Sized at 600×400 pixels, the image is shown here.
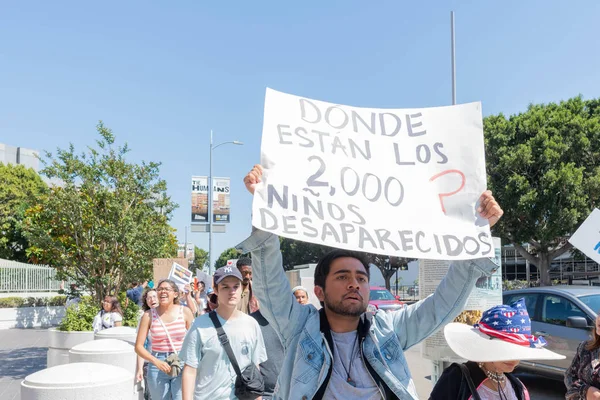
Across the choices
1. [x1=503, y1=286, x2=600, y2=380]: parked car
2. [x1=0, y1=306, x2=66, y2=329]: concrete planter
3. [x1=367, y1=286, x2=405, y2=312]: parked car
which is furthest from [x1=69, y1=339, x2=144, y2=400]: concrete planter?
[x1=0, y1=306, x2=66, y2=329]: concrete planter

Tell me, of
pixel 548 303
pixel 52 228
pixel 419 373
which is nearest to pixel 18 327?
pixel 52 228

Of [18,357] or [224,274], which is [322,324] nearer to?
[224,274]

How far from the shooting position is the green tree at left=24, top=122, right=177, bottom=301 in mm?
11312

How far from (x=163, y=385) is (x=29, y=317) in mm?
21161

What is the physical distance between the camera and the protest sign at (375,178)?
265cm

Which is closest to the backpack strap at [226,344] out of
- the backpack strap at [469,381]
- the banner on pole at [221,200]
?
the backpack strap at [469,381]

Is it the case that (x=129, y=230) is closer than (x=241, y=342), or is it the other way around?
(x=241, y=342)

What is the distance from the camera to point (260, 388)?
4.04 meters

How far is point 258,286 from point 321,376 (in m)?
0.50

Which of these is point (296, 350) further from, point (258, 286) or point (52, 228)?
point (52, 228)

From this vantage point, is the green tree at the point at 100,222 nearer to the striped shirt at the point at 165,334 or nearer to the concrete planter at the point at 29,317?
the striped shirt at the point at 165,334

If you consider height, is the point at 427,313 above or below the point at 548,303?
above

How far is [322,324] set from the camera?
2.50 metres

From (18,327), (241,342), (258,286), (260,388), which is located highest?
(258,286)
